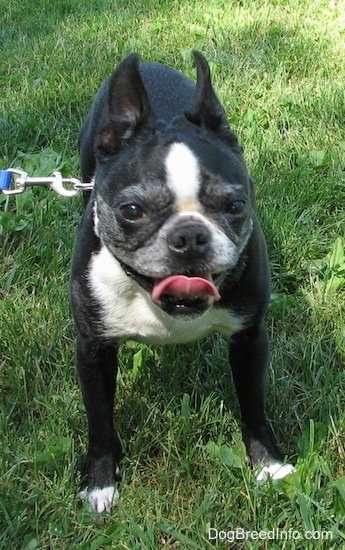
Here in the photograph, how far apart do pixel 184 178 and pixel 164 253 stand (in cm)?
19

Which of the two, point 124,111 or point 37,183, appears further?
point 37,183

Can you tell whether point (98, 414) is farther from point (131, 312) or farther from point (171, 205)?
point (171, 205)

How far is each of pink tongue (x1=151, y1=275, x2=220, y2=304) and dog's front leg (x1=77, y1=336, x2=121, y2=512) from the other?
539 millimetres

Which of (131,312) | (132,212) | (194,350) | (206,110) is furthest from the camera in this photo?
(194,350)

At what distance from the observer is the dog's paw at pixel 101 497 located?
7.56 feet

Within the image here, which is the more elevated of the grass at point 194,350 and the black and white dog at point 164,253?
the black and white dog at point 164,253

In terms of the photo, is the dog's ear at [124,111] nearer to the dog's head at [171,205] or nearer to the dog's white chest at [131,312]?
the dog's head at [171,205]

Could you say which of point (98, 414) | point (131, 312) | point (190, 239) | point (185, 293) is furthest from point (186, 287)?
point (98, 414)

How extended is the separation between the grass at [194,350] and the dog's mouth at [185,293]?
2.00 feet

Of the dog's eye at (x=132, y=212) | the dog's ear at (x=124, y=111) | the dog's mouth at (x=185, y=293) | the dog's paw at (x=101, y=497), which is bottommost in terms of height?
the dog's paw at (x=101, y=497)

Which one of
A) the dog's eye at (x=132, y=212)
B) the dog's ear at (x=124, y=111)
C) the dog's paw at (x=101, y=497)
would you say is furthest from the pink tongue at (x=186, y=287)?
the dog's paw at (x=101, y=497)

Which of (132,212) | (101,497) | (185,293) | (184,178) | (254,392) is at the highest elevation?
(184,178)

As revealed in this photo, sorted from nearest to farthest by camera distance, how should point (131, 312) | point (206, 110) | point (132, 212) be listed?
point (132, 212) → point (206, 110) → point (131, 312)

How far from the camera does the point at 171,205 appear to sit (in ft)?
6.28
